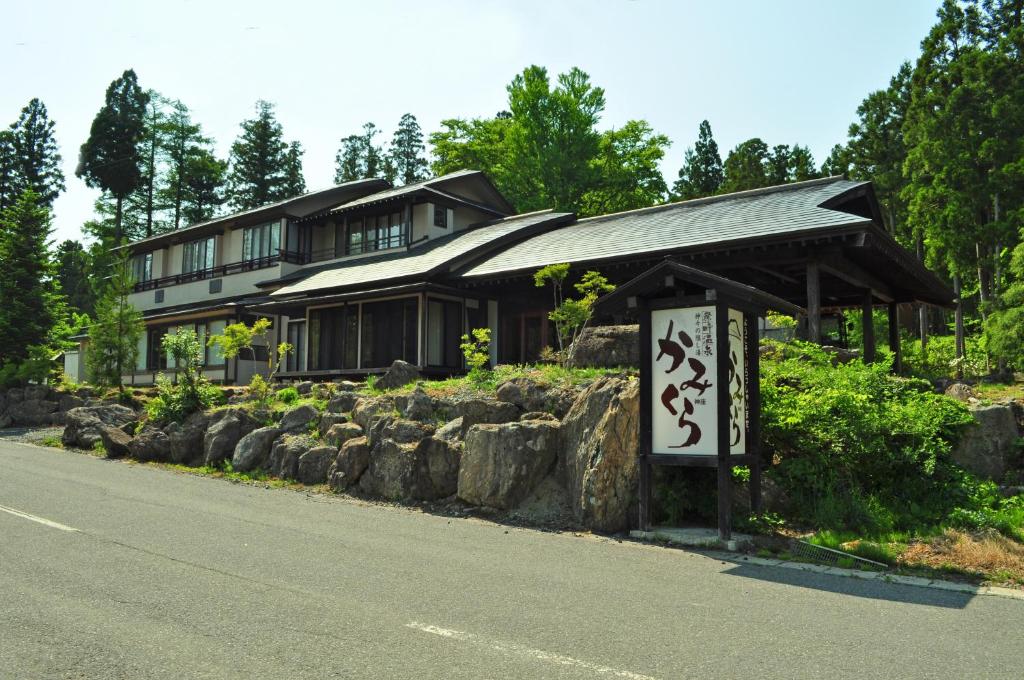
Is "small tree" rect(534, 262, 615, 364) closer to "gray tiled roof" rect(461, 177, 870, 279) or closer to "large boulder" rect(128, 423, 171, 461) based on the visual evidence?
"gray tiled roof" rect(461, 177, 870, 279)

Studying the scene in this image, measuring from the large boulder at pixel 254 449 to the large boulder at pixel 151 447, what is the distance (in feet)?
7.36

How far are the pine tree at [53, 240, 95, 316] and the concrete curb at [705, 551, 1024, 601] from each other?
5844cm

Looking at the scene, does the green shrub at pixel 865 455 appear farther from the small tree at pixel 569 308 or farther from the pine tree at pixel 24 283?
the pine tree at pixel 24 283

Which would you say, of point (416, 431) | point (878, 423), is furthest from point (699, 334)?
point (416, 431)

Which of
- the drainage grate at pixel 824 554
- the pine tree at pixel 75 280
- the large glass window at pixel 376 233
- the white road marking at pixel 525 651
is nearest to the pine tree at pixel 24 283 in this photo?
the large glass window at pixel 376 233

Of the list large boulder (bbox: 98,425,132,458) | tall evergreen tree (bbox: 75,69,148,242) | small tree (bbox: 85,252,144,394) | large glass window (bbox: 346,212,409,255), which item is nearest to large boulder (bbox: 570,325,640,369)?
large boulder (bbox: 98,425,132,458)

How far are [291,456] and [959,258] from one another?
902 inches

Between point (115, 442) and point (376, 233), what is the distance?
536 inches

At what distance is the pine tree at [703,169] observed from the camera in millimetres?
48312

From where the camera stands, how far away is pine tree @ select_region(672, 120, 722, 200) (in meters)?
48.3

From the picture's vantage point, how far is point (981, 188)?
77.0ft

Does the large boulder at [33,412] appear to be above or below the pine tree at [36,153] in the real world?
below

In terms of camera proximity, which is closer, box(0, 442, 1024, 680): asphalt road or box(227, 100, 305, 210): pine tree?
box(0, 442, 1024, 680): asphalt road

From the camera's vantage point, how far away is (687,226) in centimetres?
1748
